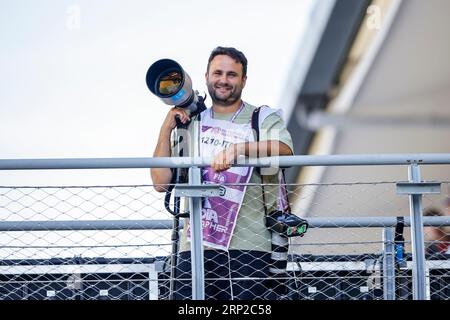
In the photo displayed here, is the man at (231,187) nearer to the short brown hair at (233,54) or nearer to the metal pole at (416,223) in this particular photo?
the short brown hair at (233,54)

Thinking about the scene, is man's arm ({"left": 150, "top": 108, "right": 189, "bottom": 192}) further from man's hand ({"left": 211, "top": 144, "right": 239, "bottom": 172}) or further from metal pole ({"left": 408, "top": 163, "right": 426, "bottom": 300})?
metal pole ({"left": 408, "top": 163, "right": 426, "bottom": 300})

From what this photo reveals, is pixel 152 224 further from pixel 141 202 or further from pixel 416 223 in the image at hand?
pixel 416 223

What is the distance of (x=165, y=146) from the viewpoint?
76.0 inches

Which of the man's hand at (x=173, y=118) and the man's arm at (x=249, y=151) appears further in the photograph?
the man's hand at (x=173, y=118)

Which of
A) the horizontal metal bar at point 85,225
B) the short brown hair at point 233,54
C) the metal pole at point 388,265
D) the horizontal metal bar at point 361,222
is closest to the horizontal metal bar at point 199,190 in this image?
the short brown hair at point 233,54

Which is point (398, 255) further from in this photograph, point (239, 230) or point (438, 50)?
point (438, 50)

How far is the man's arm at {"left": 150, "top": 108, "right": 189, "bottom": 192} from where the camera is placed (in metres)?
1.90

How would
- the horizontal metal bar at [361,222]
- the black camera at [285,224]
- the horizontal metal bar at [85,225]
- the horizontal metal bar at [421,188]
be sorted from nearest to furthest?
the black camera at [285,224]
the horizontal metal bar at [421,188]
the horizontal metal bar at [85,225]
the horizontal metal bar at [361,222]

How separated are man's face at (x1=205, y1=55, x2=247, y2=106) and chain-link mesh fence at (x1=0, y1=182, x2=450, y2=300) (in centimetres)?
26

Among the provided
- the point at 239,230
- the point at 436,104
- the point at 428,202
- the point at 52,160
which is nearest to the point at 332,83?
the point at 436,104

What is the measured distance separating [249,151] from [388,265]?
0.81m

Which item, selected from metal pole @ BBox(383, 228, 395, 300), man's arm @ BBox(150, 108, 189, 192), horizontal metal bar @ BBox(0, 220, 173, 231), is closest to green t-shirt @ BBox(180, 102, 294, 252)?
man's arm @ BBox(150, 108, 189, 192)

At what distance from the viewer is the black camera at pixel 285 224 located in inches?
68.7

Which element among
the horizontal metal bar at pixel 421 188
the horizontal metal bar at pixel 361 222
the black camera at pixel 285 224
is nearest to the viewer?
the black camera at pixel 285 224
